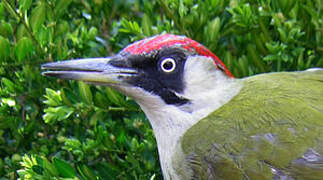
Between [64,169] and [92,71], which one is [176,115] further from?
[64,169]

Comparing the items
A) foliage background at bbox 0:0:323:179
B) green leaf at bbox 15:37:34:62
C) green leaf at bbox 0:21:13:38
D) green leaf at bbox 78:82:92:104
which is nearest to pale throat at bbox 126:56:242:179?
foliage background at bbox 0:0:323:179

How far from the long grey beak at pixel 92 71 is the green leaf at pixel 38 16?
34 cm

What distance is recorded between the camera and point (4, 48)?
2.16 metres

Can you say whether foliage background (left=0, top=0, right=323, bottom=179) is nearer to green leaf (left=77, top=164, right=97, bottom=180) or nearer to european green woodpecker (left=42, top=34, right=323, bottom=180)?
green leaf (left=77, top=164, right=97, bottom=180)

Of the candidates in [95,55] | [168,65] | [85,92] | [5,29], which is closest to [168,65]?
[168,65]

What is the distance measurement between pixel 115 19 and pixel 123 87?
4.38 ft

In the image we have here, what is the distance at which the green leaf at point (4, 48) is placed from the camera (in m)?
2.13

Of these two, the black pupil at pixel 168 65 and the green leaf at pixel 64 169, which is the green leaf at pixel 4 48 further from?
the black pupil at pixel 168 65

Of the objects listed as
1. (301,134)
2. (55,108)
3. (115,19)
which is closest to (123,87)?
(55,108)

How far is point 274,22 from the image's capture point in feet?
7.47

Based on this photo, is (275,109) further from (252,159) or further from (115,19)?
(115,19)

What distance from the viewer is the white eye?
6.33 feet

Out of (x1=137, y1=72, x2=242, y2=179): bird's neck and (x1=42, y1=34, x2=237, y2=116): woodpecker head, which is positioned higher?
(x1=42, y1=34, x2=237, y2=116): woodpecker head

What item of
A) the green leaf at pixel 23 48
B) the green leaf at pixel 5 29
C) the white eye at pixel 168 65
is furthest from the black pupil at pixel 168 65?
the green leaf at pixel 5 29
